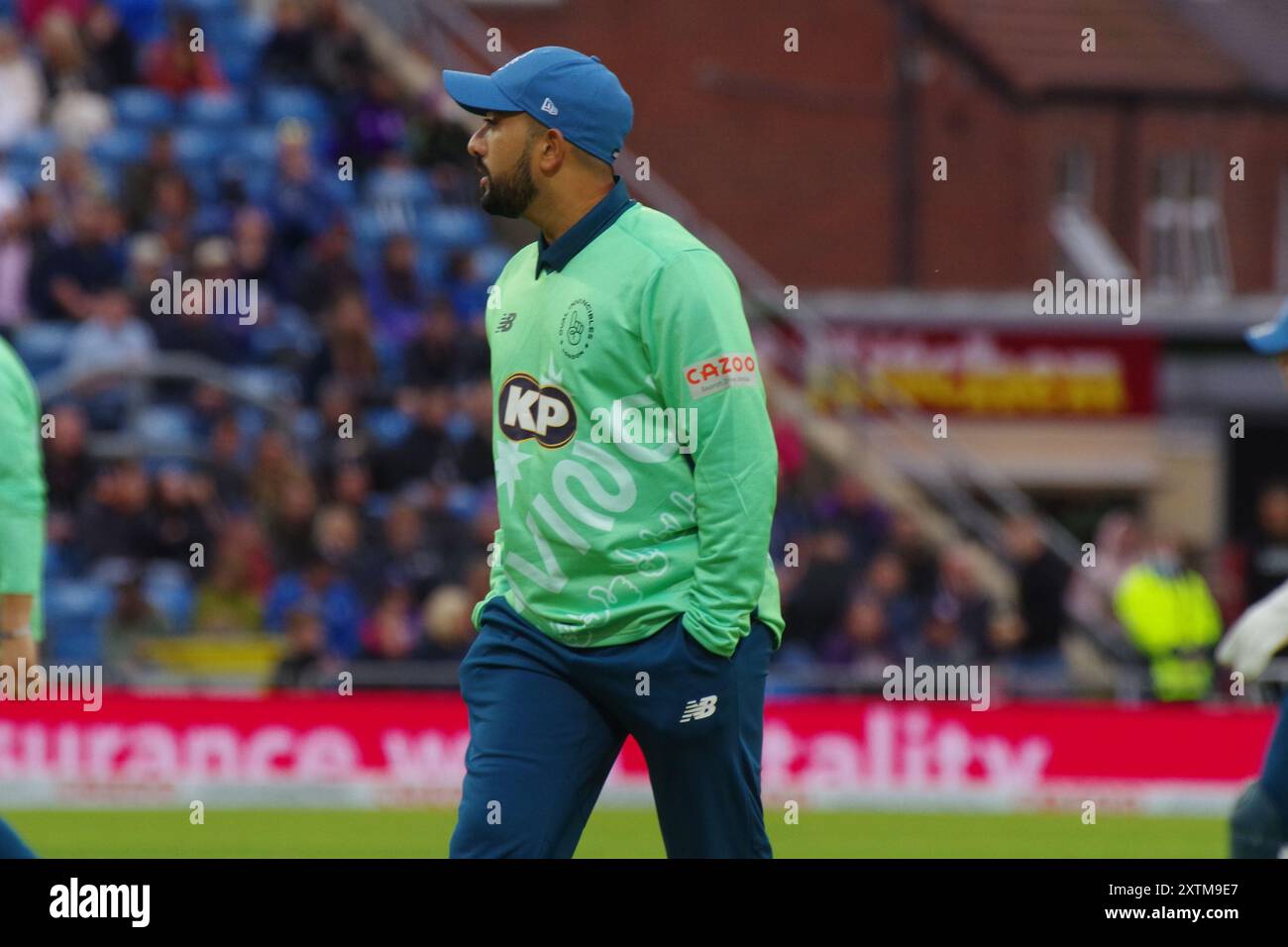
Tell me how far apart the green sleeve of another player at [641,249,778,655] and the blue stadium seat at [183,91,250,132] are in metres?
13.8

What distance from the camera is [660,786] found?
20.3ft

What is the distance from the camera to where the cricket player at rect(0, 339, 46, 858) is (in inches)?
300

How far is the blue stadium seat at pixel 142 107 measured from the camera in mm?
19125

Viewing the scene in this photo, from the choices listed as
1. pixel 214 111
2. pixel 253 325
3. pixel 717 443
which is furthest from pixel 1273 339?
pixel 214 111

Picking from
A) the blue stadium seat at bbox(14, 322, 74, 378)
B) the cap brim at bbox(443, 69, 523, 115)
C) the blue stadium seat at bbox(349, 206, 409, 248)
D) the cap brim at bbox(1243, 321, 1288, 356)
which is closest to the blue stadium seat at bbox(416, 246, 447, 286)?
the blue stadium seat at bbox(349, 206, 409, 248)

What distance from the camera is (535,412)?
622 cm

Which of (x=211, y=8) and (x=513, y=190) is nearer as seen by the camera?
(x=513, y=190)

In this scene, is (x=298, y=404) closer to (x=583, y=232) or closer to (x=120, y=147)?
(x=120, y=147)

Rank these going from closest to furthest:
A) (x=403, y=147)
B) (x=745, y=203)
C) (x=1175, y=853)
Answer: (x=1175, y=853)
(x=403, y=147)
(x=745, y=203)

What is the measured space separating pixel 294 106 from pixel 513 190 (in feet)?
45.5

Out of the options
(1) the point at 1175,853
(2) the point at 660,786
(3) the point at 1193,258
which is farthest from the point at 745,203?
(2) the point at 660,786
